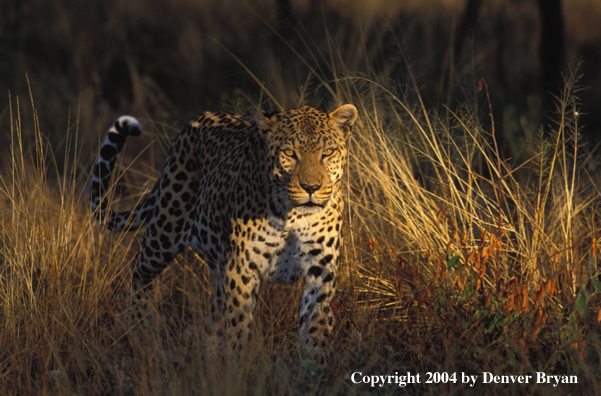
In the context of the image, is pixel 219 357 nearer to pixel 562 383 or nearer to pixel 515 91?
pixel 562 383

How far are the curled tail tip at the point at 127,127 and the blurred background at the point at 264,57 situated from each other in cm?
173

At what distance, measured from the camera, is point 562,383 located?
3240mm

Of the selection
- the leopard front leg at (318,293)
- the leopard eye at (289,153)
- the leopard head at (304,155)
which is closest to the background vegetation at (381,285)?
the leopard front leg at (318,293)

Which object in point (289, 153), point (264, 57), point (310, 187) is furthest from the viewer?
point (264, 57)

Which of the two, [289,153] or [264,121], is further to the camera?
[264,121]

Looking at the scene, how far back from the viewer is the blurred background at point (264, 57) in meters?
7.31

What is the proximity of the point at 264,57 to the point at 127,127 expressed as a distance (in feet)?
13.5

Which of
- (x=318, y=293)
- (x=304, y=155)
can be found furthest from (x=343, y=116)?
(x=318, y=293)

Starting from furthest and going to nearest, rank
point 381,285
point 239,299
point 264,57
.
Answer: point 264,57 → point 381,285 → point 239,299

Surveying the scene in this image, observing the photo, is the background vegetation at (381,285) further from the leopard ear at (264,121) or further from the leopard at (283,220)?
the leopard ear at (264,121)

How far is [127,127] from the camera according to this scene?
4.84 meters

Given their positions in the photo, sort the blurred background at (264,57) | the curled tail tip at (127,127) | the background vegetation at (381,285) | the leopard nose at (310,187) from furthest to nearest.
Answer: the blurred background at (264,57)
the curled tail tip at (127,127)
the leopard nose at (310,187)
the background vegetation at (381,285)

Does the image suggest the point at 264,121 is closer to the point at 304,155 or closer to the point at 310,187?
the point at 304,155

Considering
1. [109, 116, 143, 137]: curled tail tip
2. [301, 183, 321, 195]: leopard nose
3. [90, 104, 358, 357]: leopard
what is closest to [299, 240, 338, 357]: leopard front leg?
[90, 104, 358, 357]: leopard
